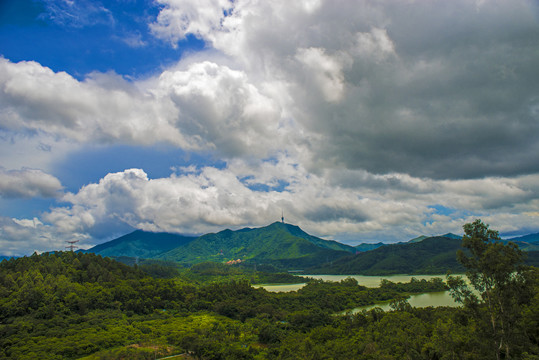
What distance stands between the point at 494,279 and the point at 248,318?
232 ft

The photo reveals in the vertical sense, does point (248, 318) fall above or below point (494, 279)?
below

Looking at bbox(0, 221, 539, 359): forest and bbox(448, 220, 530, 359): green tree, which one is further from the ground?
bbox(448, 220, 530, 359): green tree

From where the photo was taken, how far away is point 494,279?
75.4 ft

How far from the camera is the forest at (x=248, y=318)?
23.9m

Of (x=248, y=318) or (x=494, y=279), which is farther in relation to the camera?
(x=248, y=318)

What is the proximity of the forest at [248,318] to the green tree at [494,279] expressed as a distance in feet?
0.26

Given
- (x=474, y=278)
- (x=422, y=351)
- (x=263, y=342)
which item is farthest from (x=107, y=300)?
(x=474, y=278)

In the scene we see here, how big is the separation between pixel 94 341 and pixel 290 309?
54.1 meters

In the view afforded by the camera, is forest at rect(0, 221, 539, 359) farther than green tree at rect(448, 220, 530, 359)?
Yes

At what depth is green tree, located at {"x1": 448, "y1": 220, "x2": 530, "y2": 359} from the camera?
22297mm

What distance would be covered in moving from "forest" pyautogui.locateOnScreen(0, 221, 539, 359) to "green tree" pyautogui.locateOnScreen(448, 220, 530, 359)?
0.26ft

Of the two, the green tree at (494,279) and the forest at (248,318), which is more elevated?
the green tree at (494,279)

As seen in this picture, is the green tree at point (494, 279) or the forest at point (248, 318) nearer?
the green tree at point (494, 279)

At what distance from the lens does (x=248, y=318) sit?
82625mm
